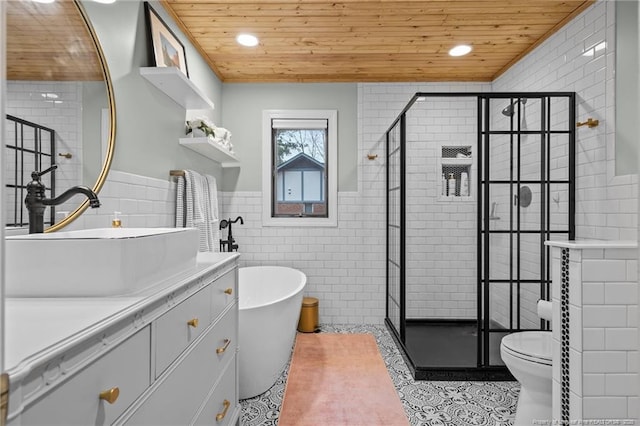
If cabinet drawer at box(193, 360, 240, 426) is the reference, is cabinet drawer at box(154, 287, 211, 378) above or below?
above

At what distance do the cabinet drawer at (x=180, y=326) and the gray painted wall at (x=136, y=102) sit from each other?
0.99 metres

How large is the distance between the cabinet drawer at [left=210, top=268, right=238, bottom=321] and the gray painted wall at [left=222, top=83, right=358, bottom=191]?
2245 mm

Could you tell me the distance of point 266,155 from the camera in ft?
13.4

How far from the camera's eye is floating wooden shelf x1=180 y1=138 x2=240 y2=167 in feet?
9.10

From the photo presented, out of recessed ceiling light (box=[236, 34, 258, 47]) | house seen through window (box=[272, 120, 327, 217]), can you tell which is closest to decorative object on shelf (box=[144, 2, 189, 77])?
recessed ceiling light (box=[236, 34, 258, 47])

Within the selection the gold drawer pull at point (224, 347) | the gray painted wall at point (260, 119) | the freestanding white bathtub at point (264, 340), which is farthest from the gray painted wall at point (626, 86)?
the gold drawer pull at point (224, 347)

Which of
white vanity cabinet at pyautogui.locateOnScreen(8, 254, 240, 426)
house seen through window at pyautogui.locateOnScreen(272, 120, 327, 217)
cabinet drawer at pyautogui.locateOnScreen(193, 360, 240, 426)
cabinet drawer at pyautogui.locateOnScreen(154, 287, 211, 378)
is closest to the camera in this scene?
white vanity cabinet at pyautogui.locateOnScreen(8, 254, 240, 426)

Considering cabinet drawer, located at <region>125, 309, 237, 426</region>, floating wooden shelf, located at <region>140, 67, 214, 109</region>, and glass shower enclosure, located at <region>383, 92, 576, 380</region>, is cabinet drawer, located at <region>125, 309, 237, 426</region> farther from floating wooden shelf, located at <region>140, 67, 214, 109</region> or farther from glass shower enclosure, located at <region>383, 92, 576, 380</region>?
glass shower enclosure, located at <region>383, 92, 576, 380</region>

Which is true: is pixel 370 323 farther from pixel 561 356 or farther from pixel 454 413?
pixel 561 356

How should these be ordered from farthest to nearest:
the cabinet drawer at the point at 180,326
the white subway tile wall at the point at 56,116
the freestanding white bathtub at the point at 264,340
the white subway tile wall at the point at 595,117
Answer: the freestanding white bathtub at the point at 264,340, the white subway tile wall at the point at 595,117, the white subway tile wall at the point at 56,116, the cabinet drawer at the point at 180,326

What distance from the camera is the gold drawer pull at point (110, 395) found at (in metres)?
0.80

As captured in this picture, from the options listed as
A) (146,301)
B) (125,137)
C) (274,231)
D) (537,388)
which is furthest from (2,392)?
(274,231)

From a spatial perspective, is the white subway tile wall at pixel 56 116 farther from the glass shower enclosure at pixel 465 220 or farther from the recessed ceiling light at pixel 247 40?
the glass shower enclosure at pixel 465 220

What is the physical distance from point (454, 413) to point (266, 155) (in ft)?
9.74
